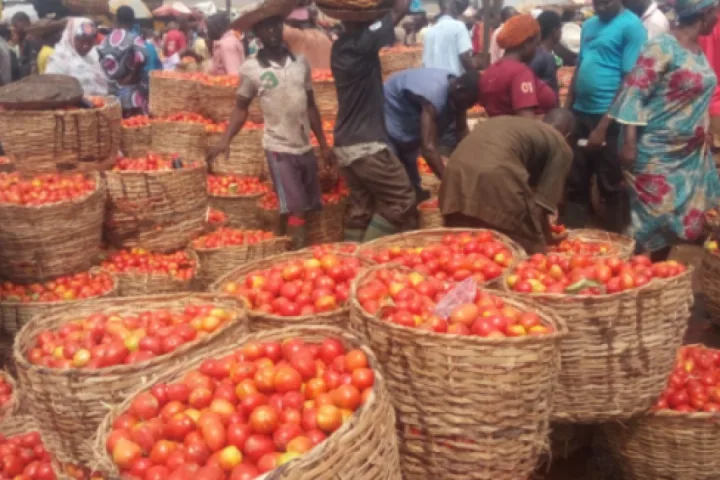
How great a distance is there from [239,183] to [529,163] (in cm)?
361

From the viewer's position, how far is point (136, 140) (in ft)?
24.6

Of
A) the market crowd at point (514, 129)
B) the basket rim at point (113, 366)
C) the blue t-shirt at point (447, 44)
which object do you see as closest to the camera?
the basket rim at point (113, 366)

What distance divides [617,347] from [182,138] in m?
5.58

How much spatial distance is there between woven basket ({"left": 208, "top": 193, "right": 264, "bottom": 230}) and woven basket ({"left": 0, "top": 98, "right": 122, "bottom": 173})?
1620 mm

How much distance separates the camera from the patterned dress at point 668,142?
178 inches

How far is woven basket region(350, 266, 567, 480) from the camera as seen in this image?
2.32m

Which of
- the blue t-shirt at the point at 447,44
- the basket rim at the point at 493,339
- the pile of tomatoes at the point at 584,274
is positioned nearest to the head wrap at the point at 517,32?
the blue t-shirt at the point at 447,44

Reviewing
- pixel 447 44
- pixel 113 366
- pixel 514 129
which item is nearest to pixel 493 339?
pixel 113 366

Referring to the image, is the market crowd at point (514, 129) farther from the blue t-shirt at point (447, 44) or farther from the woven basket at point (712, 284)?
the blue t-shirt at point (447, 44)

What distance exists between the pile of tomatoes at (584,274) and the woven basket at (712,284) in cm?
192

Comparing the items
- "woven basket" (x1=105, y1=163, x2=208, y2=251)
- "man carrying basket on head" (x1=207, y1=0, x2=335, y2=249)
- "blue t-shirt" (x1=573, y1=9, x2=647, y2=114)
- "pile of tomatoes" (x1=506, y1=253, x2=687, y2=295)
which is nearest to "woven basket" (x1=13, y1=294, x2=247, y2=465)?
"pile of tomatoes" (x1=506, y1=253, x2=687, y2=295)

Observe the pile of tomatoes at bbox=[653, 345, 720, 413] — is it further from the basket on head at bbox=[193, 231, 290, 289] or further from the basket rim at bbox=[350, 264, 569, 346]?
the basket on head at bbox=[193, 231, 290, 289]

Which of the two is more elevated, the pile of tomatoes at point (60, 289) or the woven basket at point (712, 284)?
the pile of tomatoes at point (60, 289)

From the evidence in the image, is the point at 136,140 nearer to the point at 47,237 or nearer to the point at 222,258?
the point at 222,258
